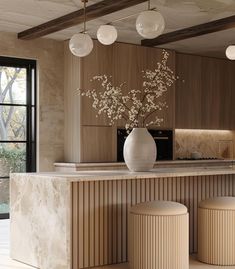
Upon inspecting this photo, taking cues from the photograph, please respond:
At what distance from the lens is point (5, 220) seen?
727 cm

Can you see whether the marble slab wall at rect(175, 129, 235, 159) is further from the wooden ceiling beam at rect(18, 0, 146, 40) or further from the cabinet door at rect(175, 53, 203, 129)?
the wooden ceiling beam at rect(18, 0, 146, 40)

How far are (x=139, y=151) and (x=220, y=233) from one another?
99cm

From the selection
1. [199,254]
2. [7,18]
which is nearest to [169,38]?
[7,18]

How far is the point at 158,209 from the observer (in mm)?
4129

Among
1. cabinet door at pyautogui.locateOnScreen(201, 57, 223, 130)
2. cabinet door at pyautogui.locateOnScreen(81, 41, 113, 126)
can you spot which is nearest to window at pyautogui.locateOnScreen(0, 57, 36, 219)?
cabinet door at pyautogui.locateOnScreen(81, 41, 113, 126)

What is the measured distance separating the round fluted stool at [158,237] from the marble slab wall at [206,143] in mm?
4588

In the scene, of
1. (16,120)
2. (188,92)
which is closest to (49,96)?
(16,120)

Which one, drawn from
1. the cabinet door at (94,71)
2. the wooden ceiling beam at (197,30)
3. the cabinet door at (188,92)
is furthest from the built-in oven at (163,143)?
the wooden ceiling beam at (197,30)

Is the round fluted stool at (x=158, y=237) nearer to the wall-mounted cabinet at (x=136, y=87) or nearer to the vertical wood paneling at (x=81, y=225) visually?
the vertical wood paneling at (x=81, y=225)

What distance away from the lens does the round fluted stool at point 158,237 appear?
4.09 metres

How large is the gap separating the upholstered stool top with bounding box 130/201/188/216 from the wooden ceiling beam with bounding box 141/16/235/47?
9.76 feet

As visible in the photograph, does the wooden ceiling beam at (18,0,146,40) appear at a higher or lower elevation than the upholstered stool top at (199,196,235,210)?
higher

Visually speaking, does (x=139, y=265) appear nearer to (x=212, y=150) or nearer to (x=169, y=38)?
(x=169, y=38)

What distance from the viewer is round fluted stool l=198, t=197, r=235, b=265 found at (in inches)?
177
